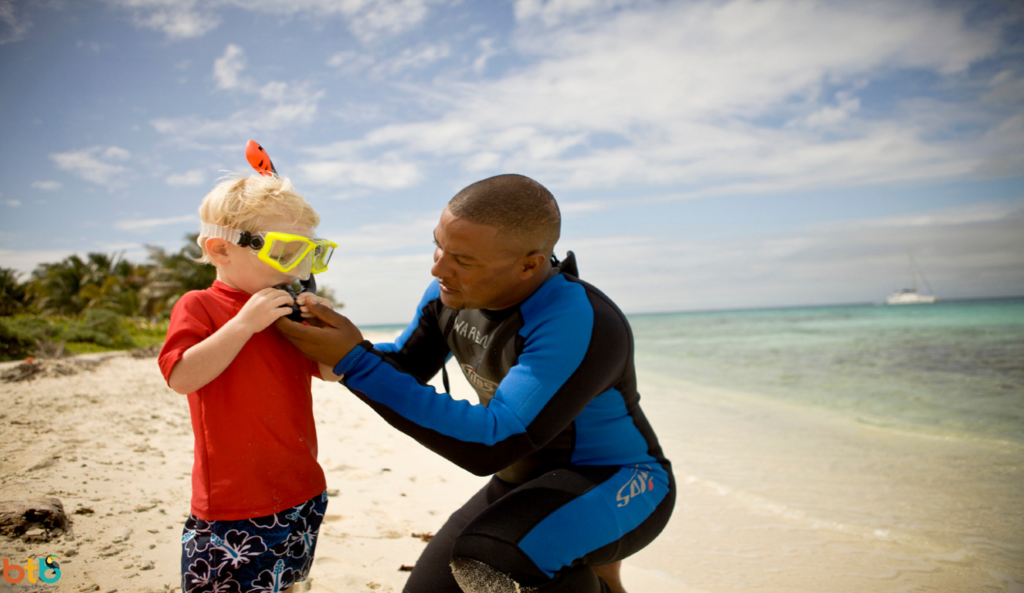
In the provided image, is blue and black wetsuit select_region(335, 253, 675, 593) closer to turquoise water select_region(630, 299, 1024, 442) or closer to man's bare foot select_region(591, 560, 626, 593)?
man's bare foot select_region(591, 560, 626, 593)

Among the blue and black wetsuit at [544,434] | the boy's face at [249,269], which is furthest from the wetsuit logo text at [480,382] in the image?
the boy's face at [249,269]

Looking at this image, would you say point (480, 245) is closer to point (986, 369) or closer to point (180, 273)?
point (986, 369)

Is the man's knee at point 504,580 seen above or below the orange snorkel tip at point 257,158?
below

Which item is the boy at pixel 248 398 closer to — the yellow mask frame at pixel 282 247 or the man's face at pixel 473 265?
the yellow mask frame at pixel 282 247

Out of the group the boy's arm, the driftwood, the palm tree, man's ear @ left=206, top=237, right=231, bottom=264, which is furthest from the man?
the palm tree

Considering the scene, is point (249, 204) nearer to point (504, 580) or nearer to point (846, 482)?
point (504, 580)

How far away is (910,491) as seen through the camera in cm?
495

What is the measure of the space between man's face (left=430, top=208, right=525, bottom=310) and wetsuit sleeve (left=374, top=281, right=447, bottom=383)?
58 centimetres

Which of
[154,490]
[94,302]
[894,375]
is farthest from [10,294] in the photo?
[894,375]

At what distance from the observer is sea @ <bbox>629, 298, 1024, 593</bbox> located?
3.36 metres

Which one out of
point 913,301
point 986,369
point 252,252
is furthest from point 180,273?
point 913,301

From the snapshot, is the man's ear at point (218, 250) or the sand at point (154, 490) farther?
the sand at point (154, 490)

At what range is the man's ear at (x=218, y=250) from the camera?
1825 millimetres

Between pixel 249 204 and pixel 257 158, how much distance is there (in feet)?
1.22
